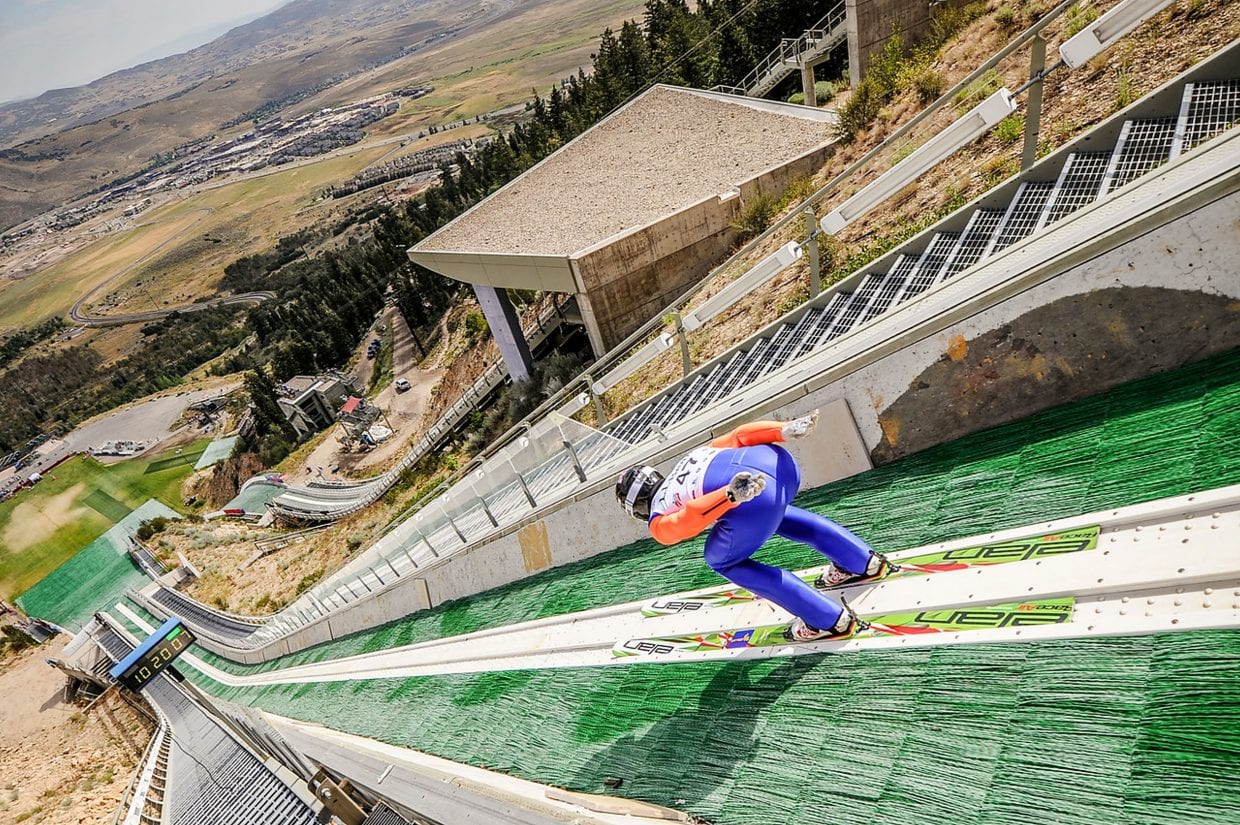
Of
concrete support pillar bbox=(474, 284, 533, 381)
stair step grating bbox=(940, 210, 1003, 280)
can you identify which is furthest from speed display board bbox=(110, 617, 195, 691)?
stair step grating bbox=(940, 210, 1003, 280)

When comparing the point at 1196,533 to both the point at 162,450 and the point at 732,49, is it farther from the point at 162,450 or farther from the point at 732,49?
the point at 162,450

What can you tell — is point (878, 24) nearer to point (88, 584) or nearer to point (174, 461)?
point (88, 584)

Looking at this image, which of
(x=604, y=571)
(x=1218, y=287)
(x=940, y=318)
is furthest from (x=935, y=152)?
(x=604, y=571)

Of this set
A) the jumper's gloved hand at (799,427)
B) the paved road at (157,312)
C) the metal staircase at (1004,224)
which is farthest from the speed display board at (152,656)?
the paved road at (157,312)

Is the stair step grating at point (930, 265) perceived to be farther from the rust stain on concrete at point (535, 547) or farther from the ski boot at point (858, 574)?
the rust stain on concrete at point (535, 547)

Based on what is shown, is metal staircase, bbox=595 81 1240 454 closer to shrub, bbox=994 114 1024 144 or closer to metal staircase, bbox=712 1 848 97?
shrub, bbox=994 114 1024 144

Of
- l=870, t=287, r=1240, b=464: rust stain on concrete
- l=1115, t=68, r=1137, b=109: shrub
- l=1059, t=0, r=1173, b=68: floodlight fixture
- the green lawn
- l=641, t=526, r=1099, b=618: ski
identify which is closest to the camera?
l=641, t=526, r=1099, b=618: ski

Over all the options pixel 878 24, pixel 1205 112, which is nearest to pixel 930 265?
pixel 1205 112
